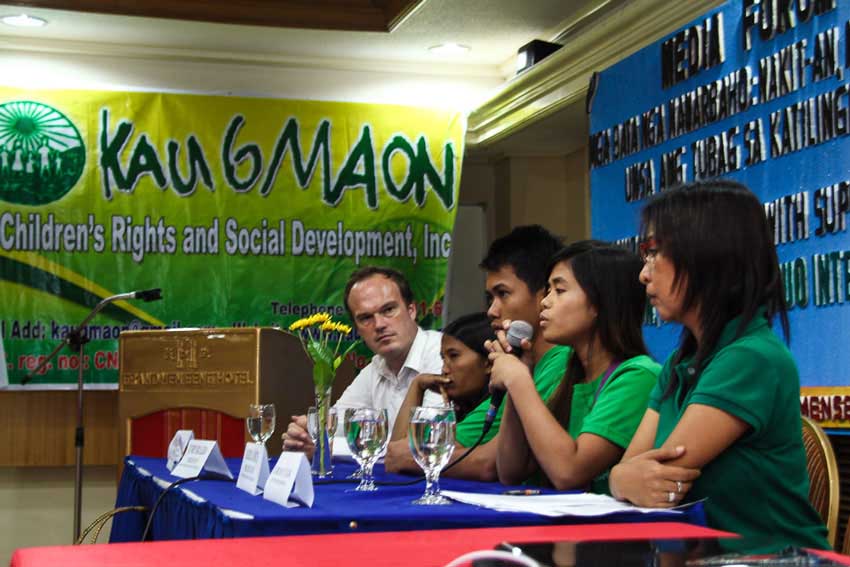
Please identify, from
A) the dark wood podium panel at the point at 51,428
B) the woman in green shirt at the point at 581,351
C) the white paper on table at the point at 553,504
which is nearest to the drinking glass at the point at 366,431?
the white paper on table at the point at 553,504

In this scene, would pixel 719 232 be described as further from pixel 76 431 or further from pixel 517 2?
pixel 76 431

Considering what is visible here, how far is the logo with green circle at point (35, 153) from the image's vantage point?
16.4ft

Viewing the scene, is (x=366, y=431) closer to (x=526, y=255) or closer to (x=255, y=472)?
(x=255, y=472)

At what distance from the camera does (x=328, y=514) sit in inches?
61.1

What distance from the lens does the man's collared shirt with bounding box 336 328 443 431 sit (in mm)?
3535

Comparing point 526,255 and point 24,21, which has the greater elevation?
point 24,21

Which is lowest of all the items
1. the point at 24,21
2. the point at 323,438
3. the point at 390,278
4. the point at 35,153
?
the point at 323,438

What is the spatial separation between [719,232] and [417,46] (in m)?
3.64

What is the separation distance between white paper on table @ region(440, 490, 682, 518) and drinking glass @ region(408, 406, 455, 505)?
6 centimetres

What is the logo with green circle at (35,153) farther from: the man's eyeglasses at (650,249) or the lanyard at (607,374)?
the man's eyeglasses at (650,249)

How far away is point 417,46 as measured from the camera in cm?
519

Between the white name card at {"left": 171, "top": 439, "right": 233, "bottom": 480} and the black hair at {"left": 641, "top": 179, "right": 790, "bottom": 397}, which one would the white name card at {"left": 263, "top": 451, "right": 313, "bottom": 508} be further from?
the black hair at {"left": 641, "top": 179, "right": 790, "bottom": 397}

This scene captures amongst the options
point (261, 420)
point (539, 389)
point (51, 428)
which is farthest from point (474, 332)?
point (51, 428)

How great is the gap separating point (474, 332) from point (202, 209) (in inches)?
111
